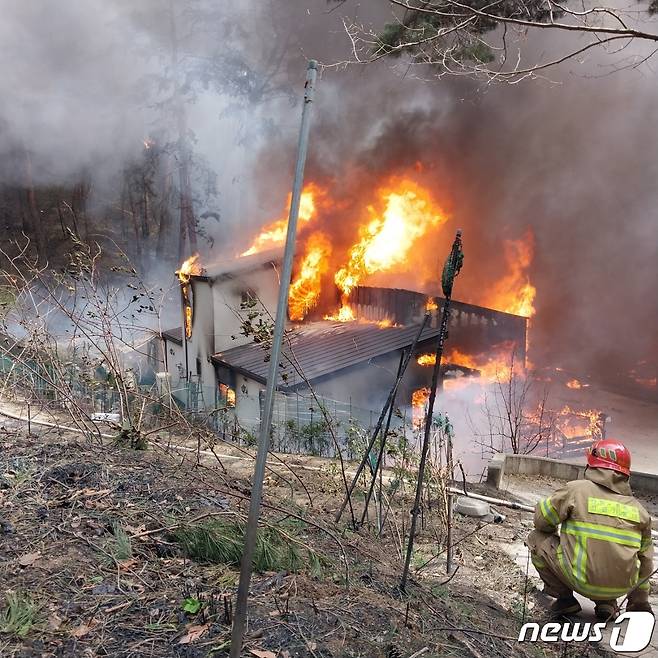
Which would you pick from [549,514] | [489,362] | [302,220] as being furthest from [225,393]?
[549,514]

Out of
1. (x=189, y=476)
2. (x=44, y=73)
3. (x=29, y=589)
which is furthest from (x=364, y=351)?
(x=44, y=73)

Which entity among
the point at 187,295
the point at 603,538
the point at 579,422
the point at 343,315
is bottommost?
the point at 579,422

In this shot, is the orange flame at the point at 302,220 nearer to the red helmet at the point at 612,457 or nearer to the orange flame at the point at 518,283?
the orange flame at the point at 518,283

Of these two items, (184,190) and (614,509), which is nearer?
(614,509)

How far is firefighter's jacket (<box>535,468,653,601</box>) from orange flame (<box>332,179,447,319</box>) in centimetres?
1778

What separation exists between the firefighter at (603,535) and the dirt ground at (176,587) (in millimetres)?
440

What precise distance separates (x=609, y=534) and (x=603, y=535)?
4cm

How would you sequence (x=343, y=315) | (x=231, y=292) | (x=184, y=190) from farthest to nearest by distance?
(x=184, y=190)
(x=343, y=315)
(x=231, y=292)

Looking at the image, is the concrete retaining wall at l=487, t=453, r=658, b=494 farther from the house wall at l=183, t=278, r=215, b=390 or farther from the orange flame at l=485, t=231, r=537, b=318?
the orange flame at l=485, t=231, r=537, b=318

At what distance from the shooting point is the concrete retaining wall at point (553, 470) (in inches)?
373

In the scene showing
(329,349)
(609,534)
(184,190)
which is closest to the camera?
(609,534)

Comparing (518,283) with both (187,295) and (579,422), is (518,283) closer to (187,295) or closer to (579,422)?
(579,422)

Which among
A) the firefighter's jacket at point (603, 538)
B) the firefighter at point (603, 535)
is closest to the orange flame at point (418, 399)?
the firefighter at point (603, 535)

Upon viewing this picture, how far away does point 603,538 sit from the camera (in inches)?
136
